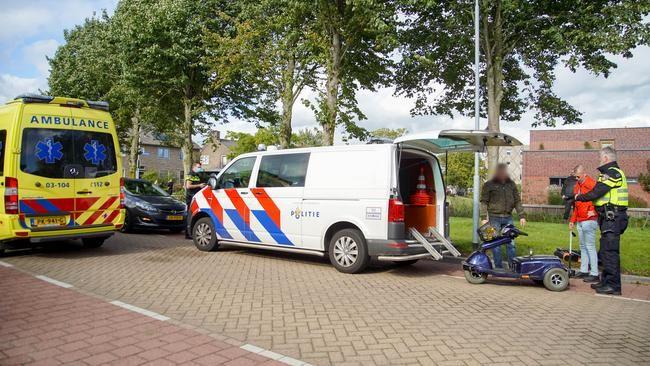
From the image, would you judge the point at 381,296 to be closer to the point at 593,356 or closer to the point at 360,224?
the point at 360,224

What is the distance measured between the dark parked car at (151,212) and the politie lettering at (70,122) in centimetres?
392

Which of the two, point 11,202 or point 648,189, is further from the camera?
point 648,189

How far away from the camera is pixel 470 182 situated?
190 ft

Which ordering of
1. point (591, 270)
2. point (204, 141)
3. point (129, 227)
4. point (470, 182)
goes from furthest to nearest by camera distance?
point (470, 182)
point (204, 141)
point (129, 227)
point (591, 270)

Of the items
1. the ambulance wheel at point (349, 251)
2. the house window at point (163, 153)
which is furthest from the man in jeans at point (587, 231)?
the house window at point (163, 153)

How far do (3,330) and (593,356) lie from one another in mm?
5541

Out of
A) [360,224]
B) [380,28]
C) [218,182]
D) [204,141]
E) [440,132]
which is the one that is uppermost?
[380,28]

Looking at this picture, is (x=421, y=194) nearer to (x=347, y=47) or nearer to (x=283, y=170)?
(x=283, y=170)

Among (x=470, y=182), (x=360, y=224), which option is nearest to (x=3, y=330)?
(x=360, y=224)

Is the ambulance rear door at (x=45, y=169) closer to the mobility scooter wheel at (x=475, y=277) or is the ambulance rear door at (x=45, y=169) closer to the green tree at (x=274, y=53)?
the mobility scooter wheel at (x=475, y=277)

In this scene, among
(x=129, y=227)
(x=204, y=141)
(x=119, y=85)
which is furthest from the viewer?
(x=204, y=141)

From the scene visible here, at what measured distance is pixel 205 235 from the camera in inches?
399

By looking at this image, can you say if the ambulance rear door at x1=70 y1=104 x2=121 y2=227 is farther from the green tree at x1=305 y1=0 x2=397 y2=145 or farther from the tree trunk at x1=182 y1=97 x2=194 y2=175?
the tree trunk at x1=182 y1=97 x2=194 y2=175

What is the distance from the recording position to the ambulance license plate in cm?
824
